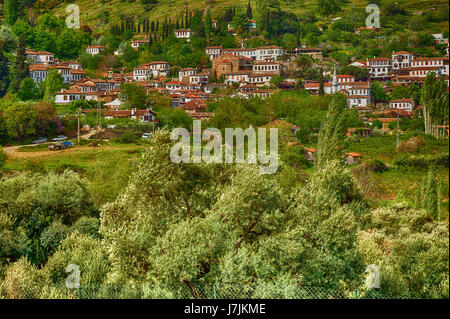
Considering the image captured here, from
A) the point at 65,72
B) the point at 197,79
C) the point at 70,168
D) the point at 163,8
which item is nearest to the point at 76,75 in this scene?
the point at 65,72

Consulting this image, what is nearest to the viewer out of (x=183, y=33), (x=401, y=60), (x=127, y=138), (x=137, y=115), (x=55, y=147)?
(x=55, y=147)

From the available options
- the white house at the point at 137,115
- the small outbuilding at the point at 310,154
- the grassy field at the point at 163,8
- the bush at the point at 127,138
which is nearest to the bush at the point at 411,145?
the small outbuilding at the point at 310,154

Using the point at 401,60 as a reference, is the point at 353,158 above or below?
below

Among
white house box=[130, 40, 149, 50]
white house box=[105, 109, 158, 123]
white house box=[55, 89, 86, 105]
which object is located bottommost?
white house box=[105, 109, 158, 123]

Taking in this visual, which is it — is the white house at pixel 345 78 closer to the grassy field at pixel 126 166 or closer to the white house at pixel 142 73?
the grassy field at pixel 126 166

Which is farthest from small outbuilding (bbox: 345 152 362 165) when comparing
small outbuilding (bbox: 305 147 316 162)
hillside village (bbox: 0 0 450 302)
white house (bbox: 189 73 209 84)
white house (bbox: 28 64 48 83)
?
white house (bbox: 28 64 48 83)

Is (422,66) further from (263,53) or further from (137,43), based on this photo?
(137,43)

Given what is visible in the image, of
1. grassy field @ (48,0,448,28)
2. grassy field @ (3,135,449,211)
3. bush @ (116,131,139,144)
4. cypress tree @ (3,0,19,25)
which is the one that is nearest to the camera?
grassy field @ (3,135,449,211)

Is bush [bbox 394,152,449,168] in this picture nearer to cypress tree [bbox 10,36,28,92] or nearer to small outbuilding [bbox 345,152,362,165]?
small outbuilding [bbox 345,152,362,165]

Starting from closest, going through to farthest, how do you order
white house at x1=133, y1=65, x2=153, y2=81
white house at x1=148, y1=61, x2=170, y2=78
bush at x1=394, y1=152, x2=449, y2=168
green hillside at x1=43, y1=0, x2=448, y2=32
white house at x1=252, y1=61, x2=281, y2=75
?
1. bush at x1=394, y1=152, x2=449, y2=168
2. white house at x1=252, y1=61, x2=281, y2=75
3. white house at x1=133, y1=65, x2=153, y2=81
4. white house at x1=148, y1=61, x2=170, y2=78
5. green hillside at x1=43, y1=0, x2=448, y2=32

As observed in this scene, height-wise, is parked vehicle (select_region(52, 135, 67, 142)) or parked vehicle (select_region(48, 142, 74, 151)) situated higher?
parked vehicle (select_region(52, 135, 67, 142))

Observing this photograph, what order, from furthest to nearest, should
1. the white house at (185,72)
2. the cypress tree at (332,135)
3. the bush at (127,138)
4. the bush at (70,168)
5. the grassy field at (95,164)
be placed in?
the white house at (185,72)
the bush at (127,138)
the bush at (70,168)
the cypress tree at (332,135)
the grassy field at (95,164)

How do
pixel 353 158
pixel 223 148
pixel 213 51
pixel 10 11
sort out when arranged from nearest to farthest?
pixel 223 148, pixel 353 158, pixel 213 51, pixel 10 11

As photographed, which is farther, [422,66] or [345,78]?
[345,78]
